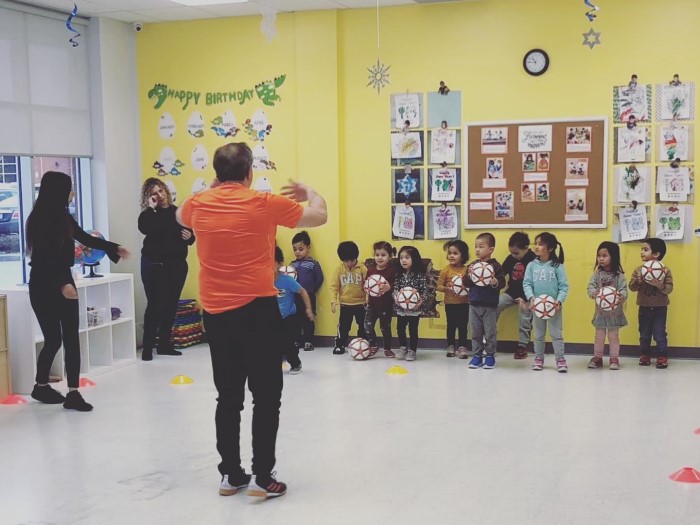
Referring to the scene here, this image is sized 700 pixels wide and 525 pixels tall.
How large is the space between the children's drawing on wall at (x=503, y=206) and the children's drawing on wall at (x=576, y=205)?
460 mm

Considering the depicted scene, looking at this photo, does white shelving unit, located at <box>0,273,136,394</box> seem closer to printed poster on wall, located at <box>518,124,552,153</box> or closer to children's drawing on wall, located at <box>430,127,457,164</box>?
children's drawing on wall, located at <box>430,127,457,164</box>

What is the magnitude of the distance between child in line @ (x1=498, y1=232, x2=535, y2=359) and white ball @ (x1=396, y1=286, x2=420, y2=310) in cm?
69

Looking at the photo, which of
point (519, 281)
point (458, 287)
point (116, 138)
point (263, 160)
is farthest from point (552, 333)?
point (116, 138)

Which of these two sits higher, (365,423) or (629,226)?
(629,226)

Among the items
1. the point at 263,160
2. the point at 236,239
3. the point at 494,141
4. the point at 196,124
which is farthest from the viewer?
the point at 196,124

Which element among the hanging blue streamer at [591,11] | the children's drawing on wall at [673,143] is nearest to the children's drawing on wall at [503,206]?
the children's drawing on wall at [673,143]

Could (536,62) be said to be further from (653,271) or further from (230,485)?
(230,485)

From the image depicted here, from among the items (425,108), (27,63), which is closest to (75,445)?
(27,63)

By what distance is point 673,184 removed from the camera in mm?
7230

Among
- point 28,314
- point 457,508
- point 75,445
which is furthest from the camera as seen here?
point 28,314

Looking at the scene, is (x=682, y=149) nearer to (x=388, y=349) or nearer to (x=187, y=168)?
(x=388, y=349)

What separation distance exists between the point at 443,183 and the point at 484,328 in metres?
1.39

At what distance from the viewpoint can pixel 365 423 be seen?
17.7 feet

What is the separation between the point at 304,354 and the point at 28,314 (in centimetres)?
240
